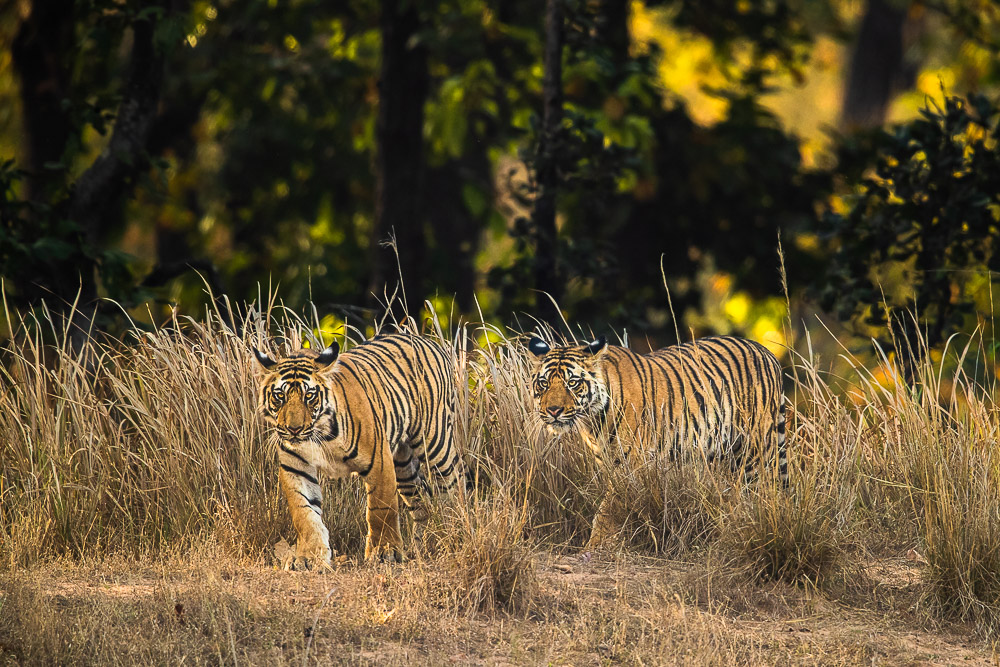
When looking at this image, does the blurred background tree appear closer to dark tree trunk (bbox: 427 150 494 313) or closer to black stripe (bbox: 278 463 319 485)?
dark tree trunk (bbox: 427 150 494 313)

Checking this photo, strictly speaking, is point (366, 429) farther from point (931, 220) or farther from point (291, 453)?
point (931, 220)

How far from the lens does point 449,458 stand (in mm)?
5820

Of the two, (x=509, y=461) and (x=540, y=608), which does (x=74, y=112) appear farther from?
(x=540, y=608)

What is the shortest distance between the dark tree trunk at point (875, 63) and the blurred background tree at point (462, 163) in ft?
10.4

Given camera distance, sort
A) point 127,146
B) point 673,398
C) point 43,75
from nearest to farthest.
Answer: point 673,398 < point 127,146 < point 43,75

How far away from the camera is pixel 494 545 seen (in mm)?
4965

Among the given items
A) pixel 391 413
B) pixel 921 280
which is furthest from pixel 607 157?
pixel 391 413

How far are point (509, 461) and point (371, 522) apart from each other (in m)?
1.13

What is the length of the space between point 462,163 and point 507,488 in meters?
9.82

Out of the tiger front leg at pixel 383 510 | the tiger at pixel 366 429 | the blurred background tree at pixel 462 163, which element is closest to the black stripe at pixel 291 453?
the tiger at pixel 366 429

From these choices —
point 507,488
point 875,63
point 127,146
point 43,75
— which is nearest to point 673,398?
point 507,488

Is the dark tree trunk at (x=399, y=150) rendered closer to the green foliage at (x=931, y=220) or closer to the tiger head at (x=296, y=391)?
the green foliage at (x=931, y=220)

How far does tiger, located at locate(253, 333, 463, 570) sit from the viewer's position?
16.0ft

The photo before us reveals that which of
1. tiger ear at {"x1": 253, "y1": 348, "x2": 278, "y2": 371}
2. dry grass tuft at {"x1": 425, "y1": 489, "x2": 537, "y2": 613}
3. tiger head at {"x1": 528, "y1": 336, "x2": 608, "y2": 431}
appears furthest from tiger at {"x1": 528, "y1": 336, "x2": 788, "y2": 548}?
tiger ear at {"x1": 253, "y1": 348, "x2": 278, "y2": 371}
